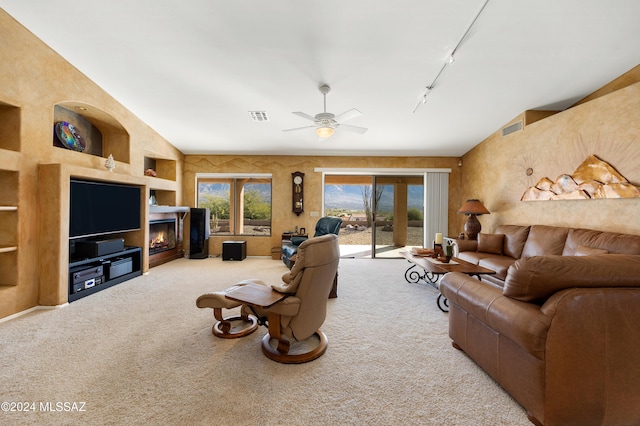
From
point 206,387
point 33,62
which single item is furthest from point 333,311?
point 33,62

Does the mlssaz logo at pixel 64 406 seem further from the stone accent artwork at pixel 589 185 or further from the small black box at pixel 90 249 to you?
the stone accent artwork at pixel 589 185

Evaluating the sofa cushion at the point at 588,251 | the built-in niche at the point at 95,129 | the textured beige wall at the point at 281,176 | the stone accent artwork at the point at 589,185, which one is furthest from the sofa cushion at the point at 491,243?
the built-in niche at the point at 95,129

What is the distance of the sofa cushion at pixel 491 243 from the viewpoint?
14.2ft

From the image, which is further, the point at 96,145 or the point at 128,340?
the point at 96,145

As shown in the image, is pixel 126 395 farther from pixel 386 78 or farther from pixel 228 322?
pixel 386 78

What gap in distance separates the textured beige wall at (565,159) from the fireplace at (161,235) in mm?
6947

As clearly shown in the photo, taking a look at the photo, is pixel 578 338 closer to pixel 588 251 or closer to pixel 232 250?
pixel 588 251

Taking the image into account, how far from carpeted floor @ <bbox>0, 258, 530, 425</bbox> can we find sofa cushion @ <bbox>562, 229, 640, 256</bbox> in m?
1.99

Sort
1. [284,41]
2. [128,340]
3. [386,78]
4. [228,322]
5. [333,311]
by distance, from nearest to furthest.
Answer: [128,340], [228,322], [284,41], [333,311], [386,78]

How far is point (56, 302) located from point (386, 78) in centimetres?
503

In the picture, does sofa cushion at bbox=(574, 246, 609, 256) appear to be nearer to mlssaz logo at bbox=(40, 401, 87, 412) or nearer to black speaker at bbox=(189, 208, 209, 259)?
mlssaz logo at bbox=(40, 401, 87, 412)

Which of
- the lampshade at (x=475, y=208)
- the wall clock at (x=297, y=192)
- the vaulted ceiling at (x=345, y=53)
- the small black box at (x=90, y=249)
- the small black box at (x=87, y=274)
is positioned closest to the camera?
the vaulted ceiling at (x=345, y=53)

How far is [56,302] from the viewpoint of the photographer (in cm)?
305

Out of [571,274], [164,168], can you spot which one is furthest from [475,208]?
[164,168]
